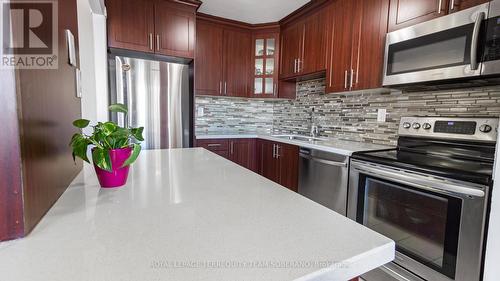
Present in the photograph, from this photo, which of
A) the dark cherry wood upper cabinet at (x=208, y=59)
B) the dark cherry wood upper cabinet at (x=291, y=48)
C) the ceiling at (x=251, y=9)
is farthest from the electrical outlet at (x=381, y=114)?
the dark cherry wood upper cabinet at (x=208, y=59)

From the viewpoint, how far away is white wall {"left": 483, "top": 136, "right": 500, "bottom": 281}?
1054mm

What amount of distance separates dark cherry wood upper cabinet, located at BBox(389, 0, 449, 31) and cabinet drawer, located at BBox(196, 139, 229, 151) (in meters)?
2.09

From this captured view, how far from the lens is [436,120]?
1672 millimetres

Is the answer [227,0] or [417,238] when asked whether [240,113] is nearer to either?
[227,0]

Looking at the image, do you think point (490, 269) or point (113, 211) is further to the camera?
point (490, 269)

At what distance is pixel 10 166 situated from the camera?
467 millimetres

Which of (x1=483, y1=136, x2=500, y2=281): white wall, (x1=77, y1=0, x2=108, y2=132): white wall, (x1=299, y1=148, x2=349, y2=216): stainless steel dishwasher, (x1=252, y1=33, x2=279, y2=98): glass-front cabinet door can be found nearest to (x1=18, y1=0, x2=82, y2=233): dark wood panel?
(x1=77, y1=0, x2=108, y2=132): white wall

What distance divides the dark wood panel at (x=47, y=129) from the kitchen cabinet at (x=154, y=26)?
1.73 m

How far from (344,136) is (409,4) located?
1.31 m

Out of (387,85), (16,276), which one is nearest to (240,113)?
(387,85)

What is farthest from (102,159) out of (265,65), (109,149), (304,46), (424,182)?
(265,65)

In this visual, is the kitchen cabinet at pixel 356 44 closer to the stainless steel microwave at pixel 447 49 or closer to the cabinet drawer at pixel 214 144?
the stainless steel microwave at pixel 447 49

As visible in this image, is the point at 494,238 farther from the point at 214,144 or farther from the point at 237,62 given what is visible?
the point at 237,62

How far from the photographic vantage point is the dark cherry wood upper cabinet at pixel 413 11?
62.1 inches
